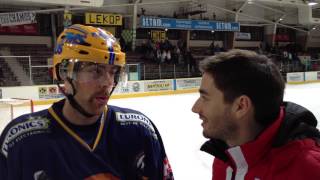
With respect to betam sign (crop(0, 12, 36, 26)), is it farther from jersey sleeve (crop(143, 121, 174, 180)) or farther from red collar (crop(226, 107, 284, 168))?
red collar (crop(226, 107, 284, 168))

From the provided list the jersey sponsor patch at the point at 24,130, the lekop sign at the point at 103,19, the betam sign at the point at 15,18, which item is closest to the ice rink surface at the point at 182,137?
the jersey sponsor patch at the point at 24,130

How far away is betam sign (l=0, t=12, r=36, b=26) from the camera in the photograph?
13.2 metres

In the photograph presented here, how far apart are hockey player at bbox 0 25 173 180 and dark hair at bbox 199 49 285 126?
427mm

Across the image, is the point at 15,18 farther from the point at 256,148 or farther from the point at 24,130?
the point at 256,148

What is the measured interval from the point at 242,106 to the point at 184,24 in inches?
703

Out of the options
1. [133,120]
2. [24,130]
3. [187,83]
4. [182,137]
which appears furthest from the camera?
[187,83]

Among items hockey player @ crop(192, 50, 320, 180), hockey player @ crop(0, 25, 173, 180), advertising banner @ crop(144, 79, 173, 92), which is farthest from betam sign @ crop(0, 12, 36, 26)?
hockey player @ crop(192, 50, 320, 180)

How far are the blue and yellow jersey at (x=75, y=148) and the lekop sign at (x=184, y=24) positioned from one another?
634 inches

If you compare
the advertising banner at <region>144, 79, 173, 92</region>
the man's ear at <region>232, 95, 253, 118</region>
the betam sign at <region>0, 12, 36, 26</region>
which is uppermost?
the betam sign at <region>0, 12, 36, 26</region>

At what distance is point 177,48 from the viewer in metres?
18.3

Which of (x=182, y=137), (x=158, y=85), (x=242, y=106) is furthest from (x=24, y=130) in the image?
(x=158, y=85)

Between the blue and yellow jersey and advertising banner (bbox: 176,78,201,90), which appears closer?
the blue and yellow jersey

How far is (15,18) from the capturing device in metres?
13.3

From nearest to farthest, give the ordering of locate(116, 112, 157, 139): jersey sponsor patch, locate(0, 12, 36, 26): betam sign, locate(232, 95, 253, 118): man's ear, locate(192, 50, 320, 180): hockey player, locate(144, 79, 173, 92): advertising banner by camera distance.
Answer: locate(192, 50, 320, 180): hockey player → locate(232, 95, 253, 118): man's ear → locate(116, 112, 157, 139): jersey sponsor patch → locate(0, 12, 36, 26): betam sign → locate(144, 79, 173, 92): advertising banner
